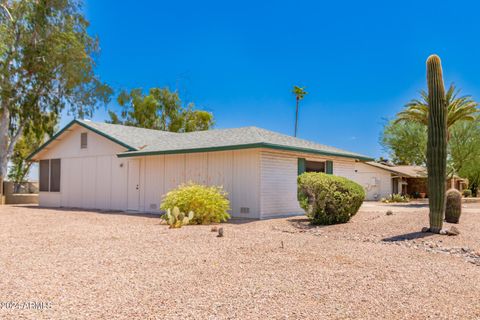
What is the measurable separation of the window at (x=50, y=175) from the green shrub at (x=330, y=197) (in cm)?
1495

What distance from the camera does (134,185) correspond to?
Result: 18375 millimetres

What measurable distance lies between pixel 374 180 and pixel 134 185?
23498 mm

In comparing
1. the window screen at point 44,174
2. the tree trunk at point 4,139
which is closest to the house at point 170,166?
the window screen at point 44,174

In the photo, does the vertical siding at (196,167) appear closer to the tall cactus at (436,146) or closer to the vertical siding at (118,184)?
the vertical siding at (118,184)

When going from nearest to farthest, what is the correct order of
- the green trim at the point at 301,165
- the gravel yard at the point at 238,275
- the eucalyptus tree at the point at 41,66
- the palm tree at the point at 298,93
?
1. the gravel yard at the point at 238,275
2. the green trim at the point at 301,165
3. the eucalyptus tree at the point at 41,66
4. the palm tree at the point at 298,93

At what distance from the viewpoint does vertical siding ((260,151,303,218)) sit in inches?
572

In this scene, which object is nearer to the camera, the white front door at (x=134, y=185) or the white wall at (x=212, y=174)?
the white wall at (x=212, y=174)

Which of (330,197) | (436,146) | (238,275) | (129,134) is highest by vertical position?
(129,134)

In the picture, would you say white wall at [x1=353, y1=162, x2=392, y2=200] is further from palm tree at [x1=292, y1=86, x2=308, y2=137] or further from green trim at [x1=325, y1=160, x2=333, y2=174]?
green trim at [x1=325, y1=160, x2=333, y2=174]

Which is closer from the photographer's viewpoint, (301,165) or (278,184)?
(278,184)

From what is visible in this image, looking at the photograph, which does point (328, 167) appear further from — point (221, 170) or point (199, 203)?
point (199, 203)

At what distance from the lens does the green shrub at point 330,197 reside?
1220 cm

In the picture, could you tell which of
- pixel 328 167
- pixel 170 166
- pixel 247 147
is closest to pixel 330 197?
pixel 247 147

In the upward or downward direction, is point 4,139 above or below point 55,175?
above
